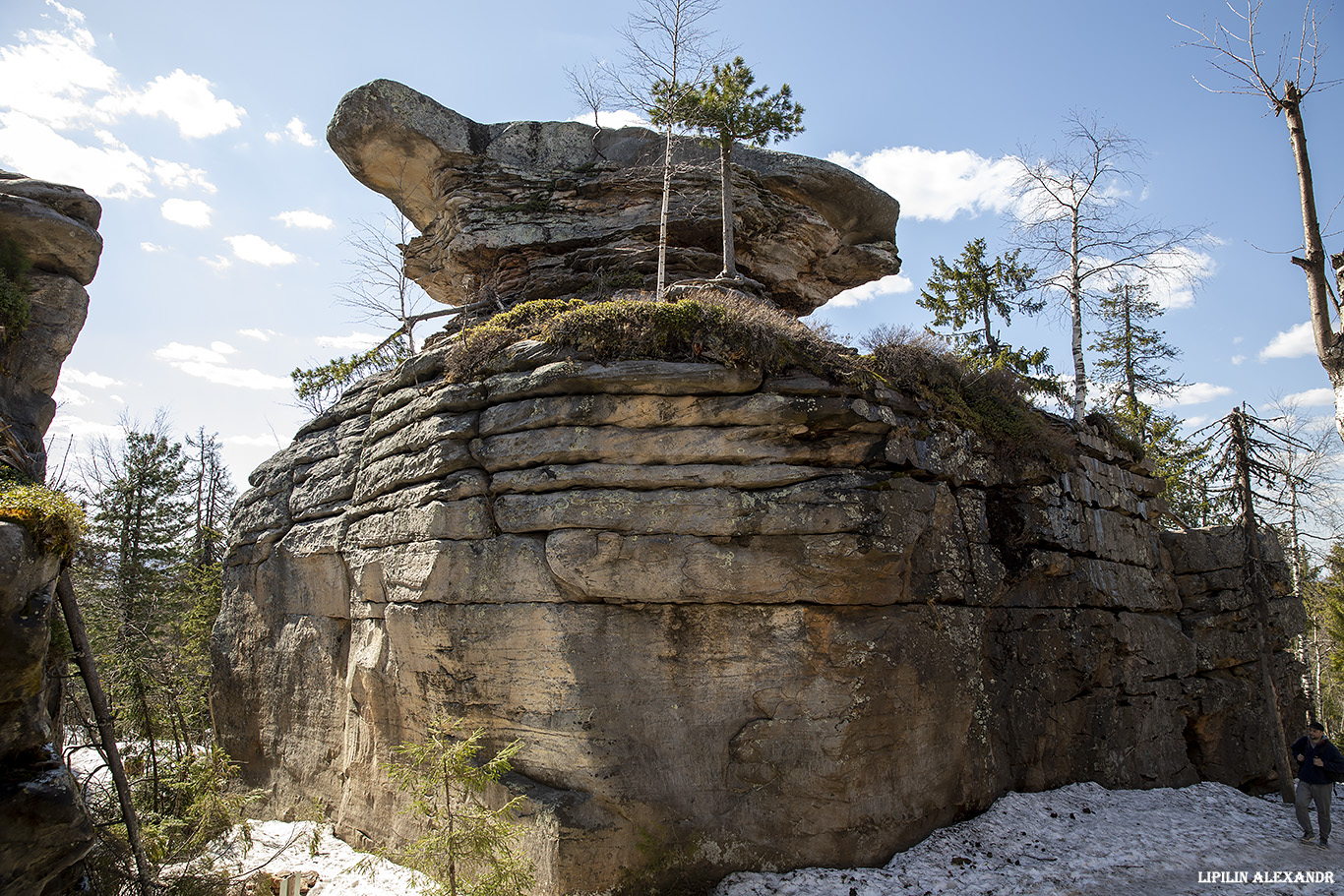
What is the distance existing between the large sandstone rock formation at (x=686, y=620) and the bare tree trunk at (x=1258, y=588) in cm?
156

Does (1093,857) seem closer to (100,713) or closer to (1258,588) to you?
(1258,588)

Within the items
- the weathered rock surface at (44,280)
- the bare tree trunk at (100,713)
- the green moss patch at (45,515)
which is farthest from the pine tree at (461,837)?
the weathered rock surface at (44,280)

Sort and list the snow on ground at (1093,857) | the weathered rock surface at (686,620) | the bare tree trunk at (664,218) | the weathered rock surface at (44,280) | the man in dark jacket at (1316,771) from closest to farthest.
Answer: the snow on ground at (1093,857), the weathered rock surface at (686,620), the man in dark jacket at (1316,771), the bare tree trunk at (664,218), the weathered rock surface at (44,280)

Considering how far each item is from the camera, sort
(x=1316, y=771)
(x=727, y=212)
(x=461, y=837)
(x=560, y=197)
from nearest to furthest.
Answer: (x=461, y=837)
(x=1316, y=771)
(x=727, y=212)
(x=560, y=197)

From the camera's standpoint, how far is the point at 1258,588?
47.1 ft

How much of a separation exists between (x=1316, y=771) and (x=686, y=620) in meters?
9.93

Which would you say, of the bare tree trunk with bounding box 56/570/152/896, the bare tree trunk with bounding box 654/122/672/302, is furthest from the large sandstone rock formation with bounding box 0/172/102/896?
the bare tree trunk with bounding box 654/122/672/302

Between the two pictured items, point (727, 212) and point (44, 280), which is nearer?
point (44, 280)

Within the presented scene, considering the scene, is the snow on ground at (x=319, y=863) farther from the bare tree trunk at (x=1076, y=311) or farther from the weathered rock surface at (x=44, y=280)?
the bare tree trunk at (x=1076, y=311)

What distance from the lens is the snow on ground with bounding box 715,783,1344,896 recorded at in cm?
915

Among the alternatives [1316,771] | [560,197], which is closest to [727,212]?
[560,197]

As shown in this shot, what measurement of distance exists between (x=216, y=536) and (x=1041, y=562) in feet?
66.0

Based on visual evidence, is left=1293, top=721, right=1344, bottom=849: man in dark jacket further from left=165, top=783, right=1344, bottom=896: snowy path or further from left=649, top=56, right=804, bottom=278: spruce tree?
left=649, top=56, right=804, bottom=278: spruce tree

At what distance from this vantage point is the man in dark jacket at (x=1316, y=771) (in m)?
10.9
